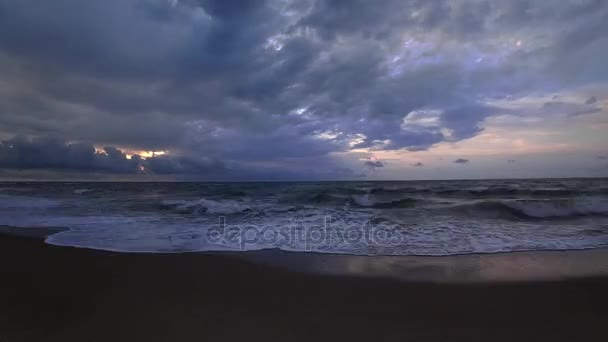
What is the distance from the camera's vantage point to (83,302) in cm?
413

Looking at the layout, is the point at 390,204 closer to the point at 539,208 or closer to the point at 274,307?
the point at 539,208

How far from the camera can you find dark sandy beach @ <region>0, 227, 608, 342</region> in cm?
339

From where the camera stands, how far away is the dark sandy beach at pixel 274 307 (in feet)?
11.1

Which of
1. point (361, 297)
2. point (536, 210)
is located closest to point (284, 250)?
point (361, 297)

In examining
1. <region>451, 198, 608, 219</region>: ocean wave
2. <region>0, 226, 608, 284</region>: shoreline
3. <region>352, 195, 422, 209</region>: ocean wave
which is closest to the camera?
<region>0, 226, 608, 284</region>: shoreline

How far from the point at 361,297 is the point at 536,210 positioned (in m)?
15.3

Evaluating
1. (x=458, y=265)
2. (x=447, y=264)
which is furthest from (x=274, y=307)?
(x=458, y=265)

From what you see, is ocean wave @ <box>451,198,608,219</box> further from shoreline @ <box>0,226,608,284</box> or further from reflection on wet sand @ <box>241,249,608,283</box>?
reflection on wet sand @ <box>241,249,608,283</box>

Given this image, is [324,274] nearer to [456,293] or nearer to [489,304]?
[456,293]

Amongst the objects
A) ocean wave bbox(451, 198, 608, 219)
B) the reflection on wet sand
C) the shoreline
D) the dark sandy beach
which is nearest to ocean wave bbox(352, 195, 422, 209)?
ocean wave bbox(451, 198, 608, 219)

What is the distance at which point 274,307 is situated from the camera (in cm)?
404

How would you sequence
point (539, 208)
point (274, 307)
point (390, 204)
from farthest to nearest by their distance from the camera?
point (390, 204) → point (539, 208) → point (274, 307)

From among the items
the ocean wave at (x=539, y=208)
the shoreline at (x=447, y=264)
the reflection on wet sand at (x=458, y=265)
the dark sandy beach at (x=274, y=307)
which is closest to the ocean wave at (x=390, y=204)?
the ocean wave at (x=539, y=208)

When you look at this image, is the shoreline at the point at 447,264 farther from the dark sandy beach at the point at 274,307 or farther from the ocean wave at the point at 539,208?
the ocean wave at the point at 539,208
